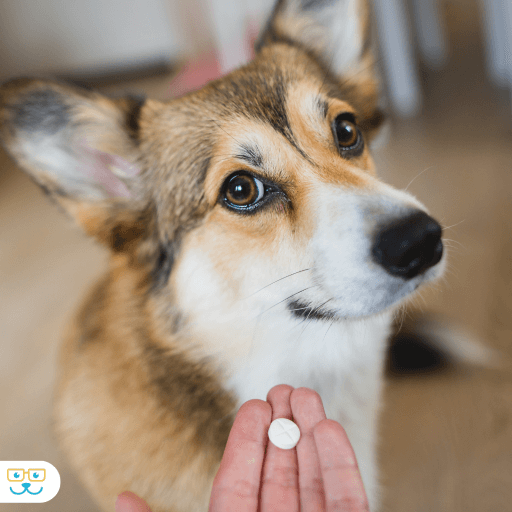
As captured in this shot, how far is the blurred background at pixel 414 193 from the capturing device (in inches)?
61.1

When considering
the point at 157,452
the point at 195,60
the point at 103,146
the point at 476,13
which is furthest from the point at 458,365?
the point at 476,13

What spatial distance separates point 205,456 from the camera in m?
1.22

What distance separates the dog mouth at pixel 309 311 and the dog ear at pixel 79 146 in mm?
580

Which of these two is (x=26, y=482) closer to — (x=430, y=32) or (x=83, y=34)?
(x=430, y=32)

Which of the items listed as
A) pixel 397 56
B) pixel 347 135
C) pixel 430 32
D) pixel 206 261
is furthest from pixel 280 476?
pixel 430 32

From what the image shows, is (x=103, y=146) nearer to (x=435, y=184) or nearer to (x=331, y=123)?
(x=331, y=123)

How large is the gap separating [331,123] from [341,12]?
1.76 feet

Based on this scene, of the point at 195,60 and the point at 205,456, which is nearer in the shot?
the point at 205,456

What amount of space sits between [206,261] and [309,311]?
327 millimetres

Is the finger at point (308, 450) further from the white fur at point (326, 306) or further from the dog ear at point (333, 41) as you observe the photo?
the dog ear at point (333, 41)

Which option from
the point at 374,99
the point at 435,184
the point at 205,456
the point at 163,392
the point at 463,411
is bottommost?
the point at 463,411

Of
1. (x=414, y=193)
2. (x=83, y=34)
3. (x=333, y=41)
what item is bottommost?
(x=414, y=193)

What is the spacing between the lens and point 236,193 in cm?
117

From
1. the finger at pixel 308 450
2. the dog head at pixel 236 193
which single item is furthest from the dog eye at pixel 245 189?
the finger at pixel 308 450
